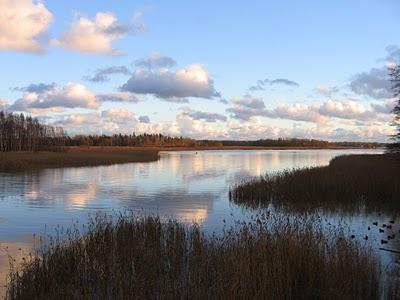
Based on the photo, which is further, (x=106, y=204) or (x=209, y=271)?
(x=106, y=204)

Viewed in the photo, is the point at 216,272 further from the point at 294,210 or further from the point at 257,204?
the point at 257,204

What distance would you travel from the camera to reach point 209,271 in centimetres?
811

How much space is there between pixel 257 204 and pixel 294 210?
8.26ft

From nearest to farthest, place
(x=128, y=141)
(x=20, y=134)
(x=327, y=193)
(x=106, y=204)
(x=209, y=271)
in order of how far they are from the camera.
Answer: (x=209, y=271) < (x=327, y=193) < (x=106, y=204) < (x=20, y=134) < (x=128, y=141)

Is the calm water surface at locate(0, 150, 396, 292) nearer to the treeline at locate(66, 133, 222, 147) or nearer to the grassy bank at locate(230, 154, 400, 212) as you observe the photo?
the grassy bank at locate(230, 154, 400, 212)

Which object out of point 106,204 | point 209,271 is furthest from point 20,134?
point 209,271

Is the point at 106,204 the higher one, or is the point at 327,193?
the point at 327,193

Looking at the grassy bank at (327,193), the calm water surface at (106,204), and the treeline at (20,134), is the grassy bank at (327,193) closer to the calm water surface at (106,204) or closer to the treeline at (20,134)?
the calm water surface at (106,204)

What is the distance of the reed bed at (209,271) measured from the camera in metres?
7.27

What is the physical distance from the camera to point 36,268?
335 inches

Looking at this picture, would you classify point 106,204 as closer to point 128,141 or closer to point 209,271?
point 209,271

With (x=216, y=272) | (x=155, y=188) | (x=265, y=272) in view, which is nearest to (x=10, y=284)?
(x=216, y=272)

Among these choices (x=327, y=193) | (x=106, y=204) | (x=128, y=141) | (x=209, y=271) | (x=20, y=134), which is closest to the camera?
(x=209, y=271)

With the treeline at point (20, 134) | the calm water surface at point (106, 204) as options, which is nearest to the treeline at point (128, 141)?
the treeline at point (20, 134)
